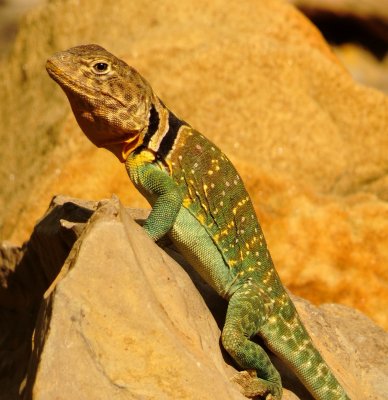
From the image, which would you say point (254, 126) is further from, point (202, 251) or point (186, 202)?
point (202, 251)

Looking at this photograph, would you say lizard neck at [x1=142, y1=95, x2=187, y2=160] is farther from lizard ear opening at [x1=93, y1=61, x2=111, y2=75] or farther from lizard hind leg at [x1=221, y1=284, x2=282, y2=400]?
lizard hind leg at [x1=221, y1=284, x2=282, y2=400]

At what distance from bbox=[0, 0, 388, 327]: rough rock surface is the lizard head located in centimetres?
313

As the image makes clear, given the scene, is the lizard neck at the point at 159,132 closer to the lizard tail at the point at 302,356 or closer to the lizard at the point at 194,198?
the lizard at the point at 194,198

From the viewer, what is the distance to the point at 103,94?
6.80 metres

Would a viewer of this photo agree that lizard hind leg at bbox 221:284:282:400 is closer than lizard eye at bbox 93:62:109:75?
Yes

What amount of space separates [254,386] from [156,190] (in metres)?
1.52

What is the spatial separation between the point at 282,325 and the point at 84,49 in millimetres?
2460

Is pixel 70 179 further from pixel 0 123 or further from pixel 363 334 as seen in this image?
pixel 363 334

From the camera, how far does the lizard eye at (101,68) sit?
6.81 metres

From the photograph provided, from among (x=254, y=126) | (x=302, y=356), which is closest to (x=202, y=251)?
(x=302, y=356)

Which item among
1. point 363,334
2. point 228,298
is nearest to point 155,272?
point 228,298

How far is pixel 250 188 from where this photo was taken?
1009 centimetres

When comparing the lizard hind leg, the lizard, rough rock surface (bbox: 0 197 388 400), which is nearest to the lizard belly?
the lizard

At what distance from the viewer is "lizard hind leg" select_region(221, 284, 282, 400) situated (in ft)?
21.2
